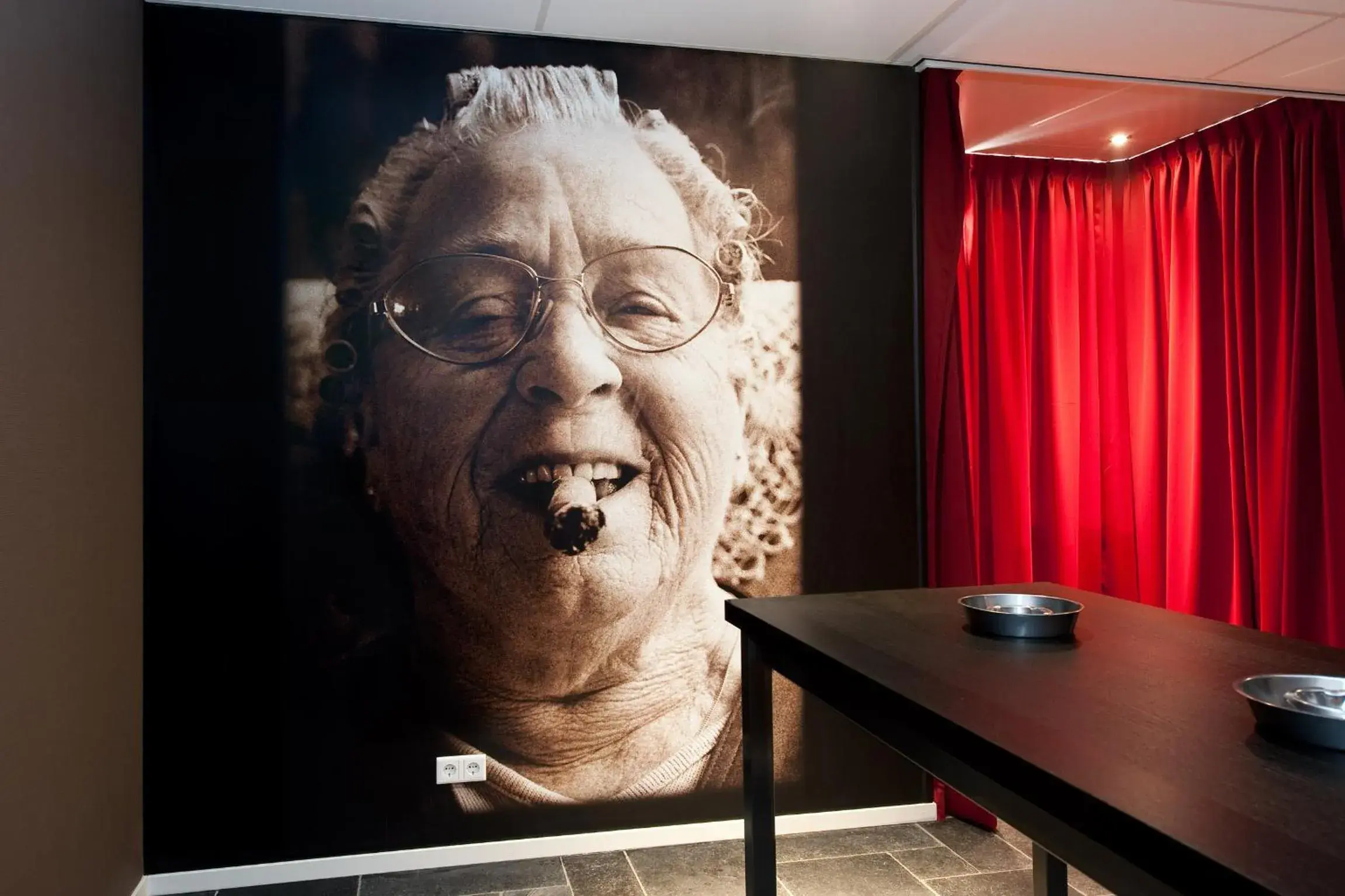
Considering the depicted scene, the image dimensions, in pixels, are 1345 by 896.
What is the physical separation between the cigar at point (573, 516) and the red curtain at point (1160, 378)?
1.11 meters

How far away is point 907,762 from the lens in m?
3.07

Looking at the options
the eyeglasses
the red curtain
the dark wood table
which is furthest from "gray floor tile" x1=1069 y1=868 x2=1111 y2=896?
the eyeglasses

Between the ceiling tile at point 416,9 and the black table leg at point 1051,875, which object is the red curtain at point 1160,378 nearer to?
the black table leg at point 1051,875

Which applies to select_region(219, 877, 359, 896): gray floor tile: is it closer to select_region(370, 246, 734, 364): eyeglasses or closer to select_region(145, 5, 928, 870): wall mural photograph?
select_region(145, 5, 928, 870): wall mural photograph

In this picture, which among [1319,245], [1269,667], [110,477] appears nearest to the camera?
[1269,667]

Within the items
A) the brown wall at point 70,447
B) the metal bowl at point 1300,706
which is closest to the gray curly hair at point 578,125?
the brown wall at point 70,447

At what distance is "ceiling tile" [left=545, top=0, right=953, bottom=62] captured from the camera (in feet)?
8.82

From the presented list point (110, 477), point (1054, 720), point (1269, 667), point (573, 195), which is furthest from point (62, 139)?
point (1269, 667)

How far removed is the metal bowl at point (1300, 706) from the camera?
1046 mm

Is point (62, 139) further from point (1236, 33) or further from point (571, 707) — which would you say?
point (1236, 33)

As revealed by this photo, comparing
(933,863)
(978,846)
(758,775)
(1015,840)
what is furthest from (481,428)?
(1015,840)

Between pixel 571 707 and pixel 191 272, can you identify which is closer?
pixel 191 272

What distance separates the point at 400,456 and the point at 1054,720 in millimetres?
2024

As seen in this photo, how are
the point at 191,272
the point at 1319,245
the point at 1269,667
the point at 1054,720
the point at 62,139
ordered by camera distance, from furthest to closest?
the point at 1319,245 < the point at 191,272 < the point at 62,139 < the point at 1269,667 < the point at 1054,720
